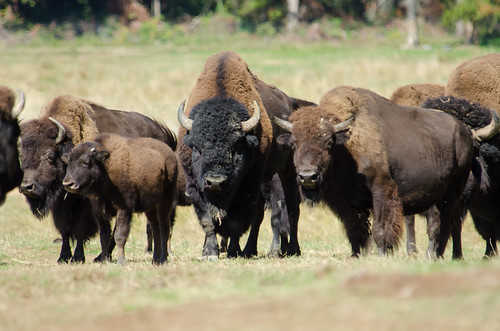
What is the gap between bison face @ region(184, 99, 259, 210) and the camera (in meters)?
10.9

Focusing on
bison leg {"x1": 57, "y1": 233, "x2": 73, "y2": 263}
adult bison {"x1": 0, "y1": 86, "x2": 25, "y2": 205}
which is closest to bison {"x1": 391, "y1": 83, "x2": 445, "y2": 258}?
bison leg {"x1": 57, "y1": 233, "x2": 73, "y2": 263}

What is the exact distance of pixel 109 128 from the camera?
1309 centimetres

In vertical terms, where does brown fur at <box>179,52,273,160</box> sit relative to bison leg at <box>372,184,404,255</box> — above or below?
above

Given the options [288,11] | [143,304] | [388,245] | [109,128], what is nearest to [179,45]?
[288,11]

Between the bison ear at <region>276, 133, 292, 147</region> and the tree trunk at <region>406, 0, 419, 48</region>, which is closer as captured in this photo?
the bison ear at <region>276, 133, 292, 147</region>

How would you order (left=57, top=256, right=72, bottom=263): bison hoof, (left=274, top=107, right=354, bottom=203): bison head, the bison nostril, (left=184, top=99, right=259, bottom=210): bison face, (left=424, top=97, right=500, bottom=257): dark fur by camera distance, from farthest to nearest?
(left=424, top=97, right=500, bottom=257): dark fur → (left=57, top=256, right=72, bottom=263): bison hoof → (left=184, top=99, right=259, bottom=210): bison face → the bison nostril → (left=274, top=107, right=354, bottom=203): bison head

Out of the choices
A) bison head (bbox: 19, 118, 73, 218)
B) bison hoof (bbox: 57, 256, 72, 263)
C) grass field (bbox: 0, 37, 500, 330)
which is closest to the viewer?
grass field (bbox: 0, 37, 500, 330)

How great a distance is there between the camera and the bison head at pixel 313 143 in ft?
32.2

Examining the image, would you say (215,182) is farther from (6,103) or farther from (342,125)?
(6,103)

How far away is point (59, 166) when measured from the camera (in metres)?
11.8

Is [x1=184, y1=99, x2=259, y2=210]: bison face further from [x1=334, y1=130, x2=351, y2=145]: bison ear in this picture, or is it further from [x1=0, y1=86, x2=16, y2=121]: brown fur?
[x1=0, y1=86, x2=16, y2=121]: brown fur

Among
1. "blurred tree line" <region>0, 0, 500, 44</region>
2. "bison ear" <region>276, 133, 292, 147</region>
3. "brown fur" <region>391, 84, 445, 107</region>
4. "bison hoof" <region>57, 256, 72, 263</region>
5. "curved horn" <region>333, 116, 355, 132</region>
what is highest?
"curved horn" <region>333, 116, 355, 132</region>

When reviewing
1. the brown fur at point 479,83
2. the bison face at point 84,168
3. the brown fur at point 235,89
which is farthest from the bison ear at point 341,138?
the brown fur at point 479,83

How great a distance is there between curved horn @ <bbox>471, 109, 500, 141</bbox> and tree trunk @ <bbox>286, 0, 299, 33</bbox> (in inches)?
1878
